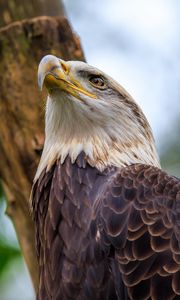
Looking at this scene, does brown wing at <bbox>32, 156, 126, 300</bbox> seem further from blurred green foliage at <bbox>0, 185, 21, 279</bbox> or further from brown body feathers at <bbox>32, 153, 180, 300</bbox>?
blurred green foliage at <bbox>0, 185, 21, 279</bbox>

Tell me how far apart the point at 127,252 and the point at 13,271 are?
354 cm

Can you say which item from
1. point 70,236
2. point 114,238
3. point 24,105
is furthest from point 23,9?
point 114,238

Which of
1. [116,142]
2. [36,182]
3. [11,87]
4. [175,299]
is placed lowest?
[175,299]

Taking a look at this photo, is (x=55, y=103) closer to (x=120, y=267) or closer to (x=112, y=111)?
(x=112, y=111)

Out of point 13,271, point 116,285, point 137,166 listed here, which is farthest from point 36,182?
point 13,271

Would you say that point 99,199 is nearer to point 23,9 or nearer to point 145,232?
point 145,232

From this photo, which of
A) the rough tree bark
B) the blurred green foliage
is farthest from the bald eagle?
the blurred green foliage

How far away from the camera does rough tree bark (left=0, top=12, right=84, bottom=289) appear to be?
22.4 feet

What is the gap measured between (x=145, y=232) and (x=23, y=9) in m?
2.59

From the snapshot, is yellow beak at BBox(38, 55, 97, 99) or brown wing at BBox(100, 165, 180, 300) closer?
brown wing at BBox(100, 165, 180, 300)

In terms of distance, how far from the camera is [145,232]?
5500 mm

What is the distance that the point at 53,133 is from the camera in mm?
6492

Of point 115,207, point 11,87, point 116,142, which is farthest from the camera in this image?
point 11,87

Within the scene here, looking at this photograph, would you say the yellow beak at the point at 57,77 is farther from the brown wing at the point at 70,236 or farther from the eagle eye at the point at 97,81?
the brown wing at the point at 70,236
